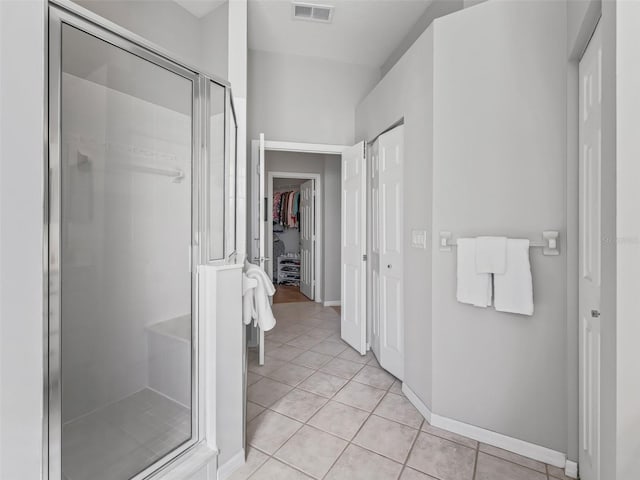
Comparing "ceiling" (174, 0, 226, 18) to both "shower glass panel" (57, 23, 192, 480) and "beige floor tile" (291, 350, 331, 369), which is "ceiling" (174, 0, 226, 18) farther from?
"beige floor tile" (291, 350, 331, 369)

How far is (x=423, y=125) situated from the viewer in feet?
6.77

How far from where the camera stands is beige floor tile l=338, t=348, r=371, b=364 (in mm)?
2941

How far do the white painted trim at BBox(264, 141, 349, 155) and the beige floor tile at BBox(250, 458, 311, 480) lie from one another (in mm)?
2662

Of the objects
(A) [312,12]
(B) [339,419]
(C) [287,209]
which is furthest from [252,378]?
(C) [287,209]

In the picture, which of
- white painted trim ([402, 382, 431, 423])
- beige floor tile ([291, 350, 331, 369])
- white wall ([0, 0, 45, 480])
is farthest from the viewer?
beige floor tile ([291, 350, 331, 369])

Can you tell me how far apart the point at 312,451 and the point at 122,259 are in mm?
1390

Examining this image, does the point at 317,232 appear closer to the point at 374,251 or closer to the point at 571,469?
the point at 374,251

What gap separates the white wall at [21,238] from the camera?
2.68 feet

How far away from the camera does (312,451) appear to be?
1727 mm

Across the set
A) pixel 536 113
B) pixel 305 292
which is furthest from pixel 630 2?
pixel 305 292

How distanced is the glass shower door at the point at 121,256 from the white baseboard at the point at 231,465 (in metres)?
0.25

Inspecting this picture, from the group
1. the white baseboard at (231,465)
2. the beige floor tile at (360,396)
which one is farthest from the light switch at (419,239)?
the white baseboard at (231,465)

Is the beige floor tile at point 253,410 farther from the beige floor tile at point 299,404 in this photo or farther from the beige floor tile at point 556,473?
the beige floor tile at point 556,473

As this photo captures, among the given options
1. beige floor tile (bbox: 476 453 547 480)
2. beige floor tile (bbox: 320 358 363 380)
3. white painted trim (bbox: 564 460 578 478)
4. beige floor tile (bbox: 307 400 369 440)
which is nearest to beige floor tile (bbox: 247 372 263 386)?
beige floor tile (bbox: 320 358 363 380)
